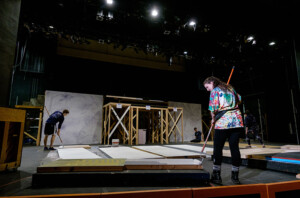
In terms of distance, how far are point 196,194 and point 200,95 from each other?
1175 cm

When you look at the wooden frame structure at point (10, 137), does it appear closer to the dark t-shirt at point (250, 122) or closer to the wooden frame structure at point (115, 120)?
the wooden frame structure at point (115, 120)

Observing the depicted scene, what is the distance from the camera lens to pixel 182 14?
617cm

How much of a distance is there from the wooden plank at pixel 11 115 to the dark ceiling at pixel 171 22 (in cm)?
457

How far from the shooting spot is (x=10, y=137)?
2.82 m

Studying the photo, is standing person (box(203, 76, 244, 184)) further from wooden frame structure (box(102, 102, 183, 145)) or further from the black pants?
wooden frame structure (box(102, 102, 183, 145))

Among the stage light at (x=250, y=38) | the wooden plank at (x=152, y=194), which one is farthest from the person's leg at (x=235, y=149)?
the stage light at (x=250, y=38)

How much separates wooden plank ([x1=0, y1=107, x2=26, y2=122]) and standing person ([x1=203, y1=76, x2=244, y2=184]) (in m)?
3.18

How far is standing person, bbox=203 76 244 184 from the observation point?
2.17 metres

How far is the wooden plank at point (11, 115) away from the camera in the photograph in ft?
8.57

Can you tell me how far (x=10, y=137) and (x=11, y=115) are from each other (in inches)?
14.8

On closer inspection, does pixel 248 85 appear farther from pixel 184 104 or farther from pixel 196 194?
pixel 196 194

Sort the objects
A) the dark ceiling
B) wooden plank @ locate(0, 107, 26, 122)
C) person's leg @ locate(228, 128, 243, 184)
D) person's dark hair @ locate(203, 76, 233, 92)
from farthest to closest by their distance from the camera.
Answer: the dark ceiling
wooden plank @ locate(0, 107, 26, 122)
person's dark hair @ locate(203, 76, 233, 92)
person's leg @ locate(228, 128, 243, 184)

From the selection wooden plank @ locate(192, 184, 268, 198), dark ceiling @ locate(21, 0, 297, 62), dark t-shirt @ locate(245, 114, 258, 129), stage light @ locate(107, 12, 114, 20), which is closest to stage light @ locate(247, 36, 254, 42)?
dark ceiling @ locate(21, 0, 297, 62)

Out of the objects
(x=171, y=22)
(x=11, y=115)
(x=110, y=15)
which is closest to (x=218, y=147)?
(x=11, y=115)
